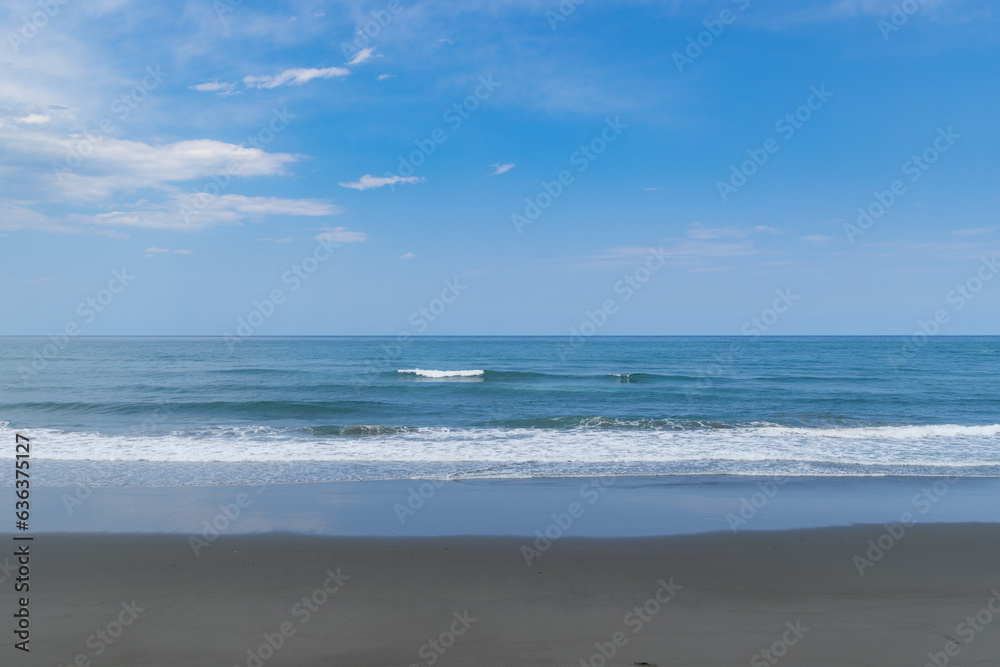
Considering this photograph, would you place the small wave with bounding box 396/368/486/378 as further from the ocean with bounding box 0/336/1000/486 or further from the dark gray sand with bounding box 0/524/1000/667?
the dark gray sand with bounding box 0/524/1000/667

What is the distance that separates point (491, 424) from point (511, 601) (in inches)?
500

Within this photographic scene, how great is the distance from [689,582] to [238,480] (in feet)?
29.3

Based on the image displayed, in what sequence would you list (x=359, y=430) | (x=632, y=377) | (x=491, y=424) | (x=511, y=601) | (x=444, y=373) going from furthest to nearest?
→ (x=444, y=373), (x=632, y=377), (x=491, y=424), (x=359, y=430), (x=511, y=601)

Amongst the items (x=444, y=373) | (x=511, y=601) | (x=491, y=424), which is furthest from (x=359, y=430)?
(x=444, y=373)

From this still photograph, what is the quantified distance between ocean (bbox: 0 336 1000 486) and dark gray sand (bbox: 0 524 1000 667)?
4.10 metres

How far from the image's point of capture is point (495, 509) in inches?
359

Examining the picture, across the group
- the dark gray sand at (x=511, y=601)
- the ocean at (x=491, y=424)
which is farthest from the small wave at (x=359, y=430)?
the dark gray sand at (x=511, y=601)

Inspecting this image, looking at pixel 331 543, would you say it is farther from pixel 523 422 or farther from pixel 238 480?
pixel 523 422

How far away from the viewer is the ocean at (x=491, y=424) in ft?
40.4

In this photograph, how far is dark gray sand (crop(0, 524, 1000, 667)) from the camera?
193 inches

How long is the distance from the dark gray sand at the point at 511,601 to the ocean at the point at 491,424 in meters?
4.10

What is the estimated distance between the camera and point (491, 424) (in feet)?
60.8

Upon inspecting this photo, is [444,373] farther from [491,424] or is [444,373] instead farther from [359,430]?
[359,430]

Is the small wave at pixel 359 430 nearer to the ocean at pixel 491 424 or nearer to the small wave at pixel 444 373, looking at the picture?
the ocean at pixel 491 424
